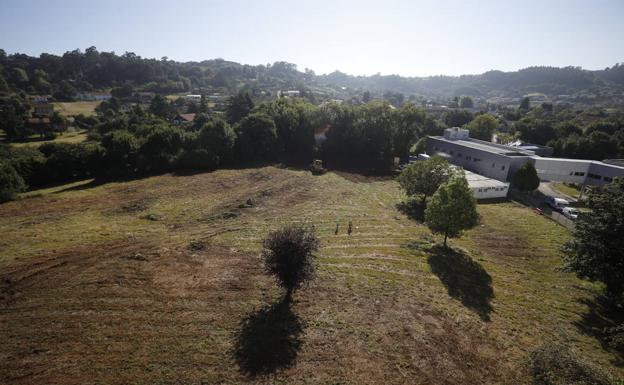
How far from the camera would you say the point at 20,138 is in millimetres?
77188

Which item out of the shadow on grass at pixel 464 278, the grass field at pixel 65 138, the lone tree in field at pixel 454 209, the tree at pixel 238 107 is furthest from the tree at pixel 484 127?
the grass field at pixel 65 138

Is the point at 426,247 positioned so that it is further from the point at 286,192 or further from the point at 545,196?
the point at 545,196

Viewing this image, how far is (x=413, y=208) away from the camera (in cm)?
4072

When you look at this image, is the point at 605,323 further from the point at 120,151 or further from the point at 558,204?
the point at 120,151

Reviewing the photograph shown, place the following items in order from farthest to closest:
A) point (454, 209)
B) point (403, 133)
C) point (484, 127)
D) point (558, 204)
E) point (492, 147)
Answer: point (484, 127) < point (403, 133) < point (492, 147) < point (558, 204) < point (454, 209)

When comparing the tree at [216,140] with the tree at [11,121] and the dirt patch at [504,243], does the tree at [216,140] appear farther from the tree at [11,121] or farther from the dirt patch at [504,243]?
the tree at [11,121]

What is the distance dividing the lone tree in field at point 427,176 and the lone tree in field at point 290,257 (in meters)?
24.5

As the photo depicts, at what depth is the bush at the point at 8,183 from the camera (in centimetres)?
3722

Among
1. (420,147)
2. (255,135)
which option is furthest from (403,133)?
(255,135)

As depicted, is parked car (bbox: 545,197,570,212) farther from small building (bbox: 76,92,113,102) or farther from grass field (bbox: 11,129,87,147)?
small building (bbox: 76,92,113,102)

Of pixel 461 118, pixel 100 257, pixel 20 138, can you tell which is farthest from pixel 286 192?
pixel 461 118

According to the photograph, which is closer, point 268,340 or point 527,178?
point 268,340

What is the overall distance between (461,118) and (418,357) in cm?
10337

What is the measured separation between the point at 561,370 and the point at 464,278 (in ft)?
32.5
